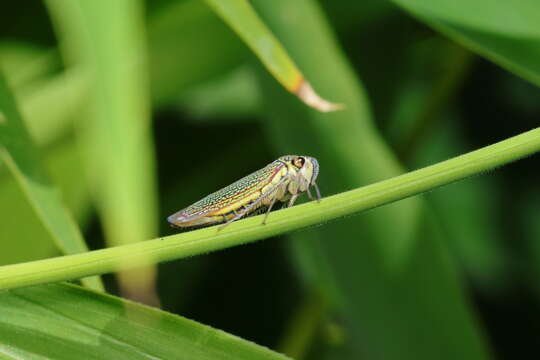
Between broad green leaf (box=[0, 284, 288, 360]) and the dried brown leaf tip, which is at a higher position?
the dried brown leaf tip

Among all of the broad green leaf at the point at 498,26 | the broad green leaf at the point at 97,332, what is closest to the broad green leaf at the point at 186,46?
the broad green leaf at the point at 498,26

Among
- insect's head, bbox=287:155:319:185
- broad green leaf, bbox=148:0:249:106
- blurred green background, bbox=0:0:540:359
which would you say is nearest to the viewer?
blurred green background, bbox=0:0:540:359

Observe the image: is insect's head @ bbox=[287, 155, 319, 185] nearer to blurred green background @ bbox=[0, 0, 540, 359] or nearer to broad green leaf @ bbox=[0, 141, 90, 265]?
blurred green background @ bbox=[0, 0, 540, 359]

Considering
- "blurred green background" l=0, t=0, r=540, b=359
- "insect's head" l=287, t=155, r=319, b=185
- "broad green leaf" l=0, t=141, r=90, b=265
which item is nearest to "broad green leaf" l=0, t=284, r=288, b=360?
"blurred green background" l=0, t=0, r=540, b=359

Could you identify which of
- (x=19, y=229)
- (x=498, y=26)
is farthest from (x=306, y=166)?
(x=19, y=229)

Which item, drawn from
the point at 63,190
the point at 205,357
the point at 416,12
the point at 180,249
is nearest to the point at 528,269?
the point at 63,190

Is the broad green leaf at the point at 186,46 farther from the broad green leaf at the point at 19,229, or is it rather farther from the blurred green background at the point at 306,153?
the broad green leaf at the point at 19,229
